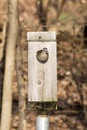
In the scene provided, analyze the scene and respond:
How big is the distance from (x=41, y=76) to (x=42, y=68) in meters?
0.08

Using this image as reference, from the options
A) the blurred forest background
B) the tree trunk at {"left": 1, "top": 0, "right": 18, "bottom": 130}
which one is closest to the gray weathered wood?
the tree trunk at {"left": 1, "top": 0, "right": 18, "bottom": 130}

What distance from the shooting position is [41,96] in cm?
490

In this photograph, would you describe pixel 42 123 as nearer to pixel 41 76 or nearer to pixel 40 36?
pixel 41 76

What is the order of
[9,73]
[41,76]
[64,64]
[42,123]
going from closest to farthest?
[42,123] < [41,76] < [9,73] < [64,64]

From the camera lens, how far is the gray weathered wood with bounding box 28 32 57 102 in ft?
16.1

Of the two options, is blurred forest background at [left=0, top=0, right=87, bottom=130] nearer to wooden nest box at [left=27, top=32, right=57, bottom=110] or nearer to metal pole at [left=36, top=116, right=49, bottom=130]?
wooden nest box at [left=27, top=32, right=57, bottom=110]

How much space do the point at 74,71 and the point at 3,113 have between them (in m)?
3.94

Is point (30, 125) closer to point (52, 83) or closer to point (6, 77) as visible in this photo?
point (6, 77)

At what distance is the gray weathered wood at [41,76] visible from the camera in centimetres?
491

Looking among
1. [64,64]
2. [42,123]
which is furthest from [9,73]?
[64,64]

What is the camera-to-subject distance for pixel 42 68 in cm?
498

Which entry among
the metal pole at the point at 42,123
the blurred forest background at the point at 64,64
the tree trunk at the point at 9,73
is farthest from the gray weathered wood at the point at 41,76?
the blurred forest background at the point at 64,64

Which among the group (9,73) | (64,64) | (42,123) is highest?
(64,64)

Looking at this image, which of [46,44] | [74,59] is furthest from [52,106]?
[74,59]
